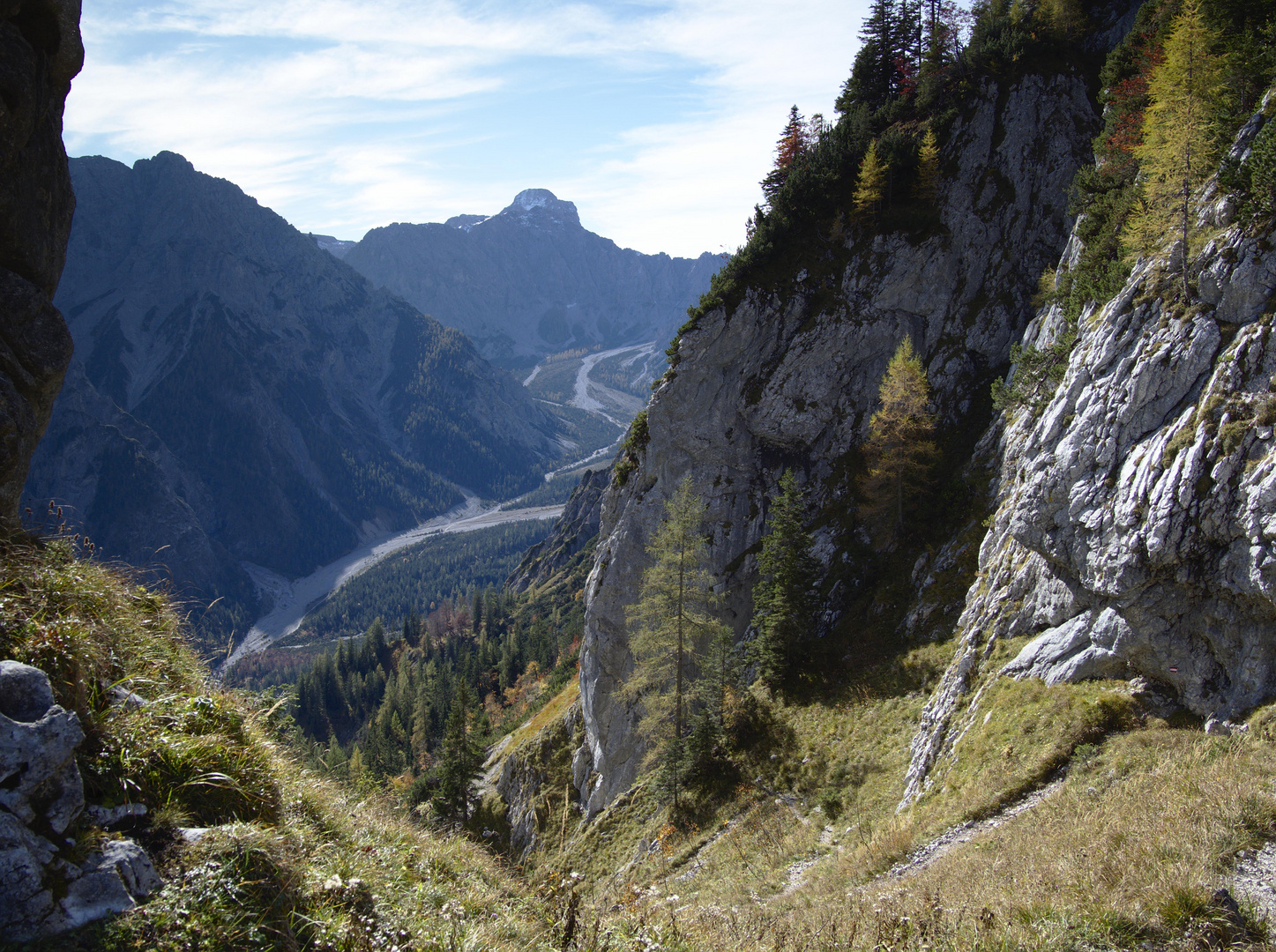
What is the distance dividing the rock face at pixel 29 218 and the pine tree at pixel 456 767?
35226mm

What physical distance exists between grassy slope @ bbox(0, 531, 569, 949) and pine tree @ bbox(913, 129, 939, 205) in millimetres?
51100

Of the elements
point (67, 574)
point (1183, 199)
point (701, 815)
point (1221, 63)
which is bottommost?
point (701, 815)

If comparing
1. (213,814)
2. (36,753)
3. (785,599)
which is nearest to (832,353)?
(785,599)

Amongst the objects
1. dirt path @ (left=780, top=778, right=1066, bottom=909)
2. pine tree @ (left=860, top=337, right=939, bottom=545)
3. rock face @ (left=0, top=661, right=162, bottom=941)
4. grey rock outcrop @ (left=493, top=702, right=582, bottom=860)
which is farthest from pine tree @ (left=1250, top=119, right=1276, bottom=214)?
grey rock outcrop @ (left=493, top=702, right=582, bottom=860)

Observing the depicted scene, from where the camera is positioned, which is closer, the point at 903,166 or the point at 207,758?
the point at 207,758

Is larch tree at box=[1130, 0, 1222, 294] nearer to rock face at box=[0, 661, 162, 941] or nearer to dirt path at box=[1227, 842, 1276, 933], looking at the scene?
dirt path at box=[1227, 842, 1276, 933]

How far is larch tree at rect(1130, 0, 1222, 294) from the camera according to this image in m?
21.3

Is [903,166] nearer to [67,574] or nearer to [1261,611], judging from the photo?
[1261,611]

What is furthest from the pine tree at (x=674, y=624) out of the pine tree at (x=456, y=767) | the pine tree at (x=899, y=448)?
the pine tree at (x=456, y=767)

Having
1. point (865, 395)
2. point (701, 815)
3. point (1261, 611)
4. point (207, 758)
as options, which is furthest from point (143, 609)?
point (865, 395)

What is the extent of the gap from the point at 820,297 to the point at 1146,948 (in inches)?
1712

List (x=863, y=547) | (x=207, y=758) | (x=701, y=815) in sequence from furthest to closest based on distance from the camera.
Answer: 1. (x=863, y=547)
2. (x=701, y=815)
3. (x=207, y=758)

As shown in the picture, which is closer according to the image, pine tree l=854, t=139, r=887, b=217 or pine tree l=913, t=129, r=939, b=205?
pine tree l=854, t=139, r=887, b=217

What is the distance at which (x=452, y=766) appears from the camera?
4294 centimetres
